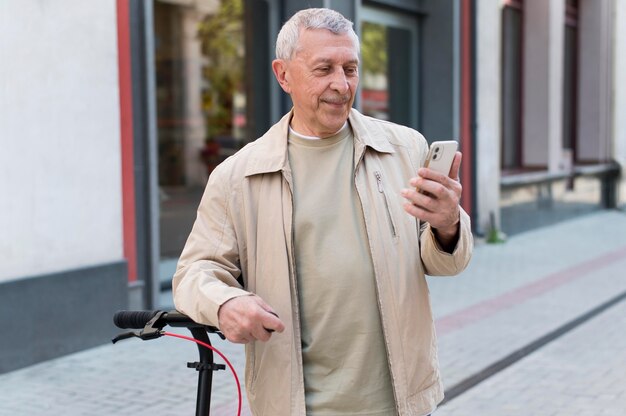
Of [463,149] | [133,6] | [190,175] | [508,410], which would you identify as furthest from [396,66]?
[508,410]

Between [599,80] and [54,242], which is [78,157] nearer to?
[54,242]

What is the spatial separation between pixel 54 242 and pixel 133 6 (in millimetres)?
2069

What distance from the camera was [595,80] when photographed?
59.5ft

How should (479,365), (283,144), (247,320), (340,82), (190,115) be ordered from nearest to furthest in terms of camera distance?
(247,320)
(340,82)
(283,144)
(479,365)
(190,115)

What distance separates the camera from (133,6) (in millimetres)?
7281

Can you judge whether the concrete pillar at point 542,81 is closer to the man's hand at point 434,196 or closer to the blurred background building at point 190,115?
the blurred background building at point 190,115

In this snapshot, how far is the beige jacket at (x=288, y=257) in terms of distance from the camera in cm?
231

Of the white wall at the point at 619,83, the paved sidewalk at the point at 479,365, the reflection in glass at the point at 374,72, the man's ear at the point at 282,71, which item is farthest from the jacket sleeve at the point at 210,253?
the white wall at the point at 619,83

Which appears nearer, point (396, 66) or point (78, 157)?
point (78, 157)

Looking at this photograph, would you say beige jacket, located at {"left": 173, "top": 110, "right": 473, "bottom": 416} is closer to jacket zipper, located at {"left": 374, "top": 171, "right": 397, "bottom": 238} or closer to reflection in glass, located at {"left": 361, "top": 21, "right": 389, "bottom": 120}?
jacket zipper, located at {"left": 374, "top": 171, "right": 397, "bottom": 238}

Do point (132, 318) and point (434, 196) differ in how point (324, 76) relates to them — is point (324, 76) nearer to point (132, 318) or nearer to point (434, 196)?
point (434, 196)

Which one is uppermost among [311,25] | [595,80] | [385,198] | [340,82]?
[595,80]

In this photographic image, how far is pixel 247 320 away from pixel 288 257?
0.30m

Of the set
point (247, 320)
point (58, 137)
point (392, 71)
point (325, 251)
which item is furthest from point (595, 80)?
point (247, 320)
